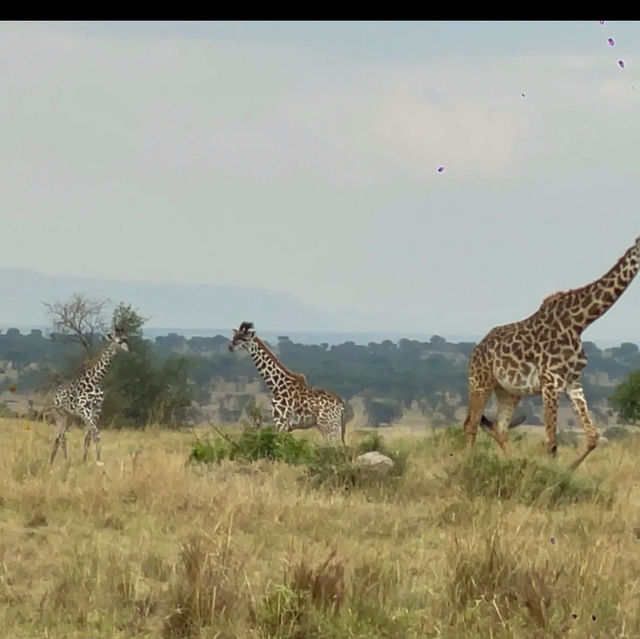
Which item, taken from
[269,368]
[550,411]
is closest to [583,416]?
[550,411]

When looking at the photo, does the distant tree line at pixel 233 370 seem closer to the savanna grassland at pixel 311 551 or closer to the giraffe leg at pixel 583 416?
the giraffe leg at pixel 583 416

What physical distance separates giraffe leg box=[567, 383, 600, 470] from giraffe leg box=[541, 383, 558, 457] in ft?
0.60

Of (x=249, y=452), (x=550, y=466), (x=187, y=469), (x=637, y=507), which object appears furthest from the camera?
(x=249, y=452)

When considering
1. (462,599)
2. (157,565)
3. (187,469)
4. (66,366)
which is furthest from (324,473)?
(66,366)

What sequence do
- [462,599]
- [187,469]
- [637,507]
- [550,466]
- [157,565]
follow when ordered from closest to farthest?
[462,599], [157,565], [637,507], [550,466], [187,469]

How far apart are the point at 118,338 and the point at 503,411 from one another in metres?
4.22

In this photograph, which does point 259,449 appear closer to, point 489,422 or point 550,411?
point 489,422

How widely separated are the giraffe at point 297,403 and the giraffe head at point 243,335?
0.09 m

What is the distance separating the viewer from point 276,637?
4730 millimetres

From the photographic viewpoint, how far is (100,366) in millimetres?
12281

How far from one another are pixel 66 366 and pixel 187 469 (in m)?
13.5

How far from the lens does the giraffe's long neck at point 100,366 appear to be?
1207 cm

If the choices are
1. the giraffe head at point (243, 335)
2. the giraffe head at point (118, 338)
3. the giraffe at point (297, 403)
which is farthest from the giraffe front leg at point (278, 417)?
the giraffe head at point (118, 338)
